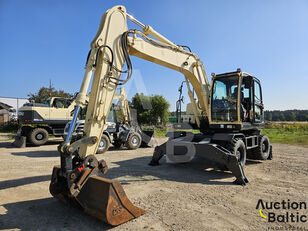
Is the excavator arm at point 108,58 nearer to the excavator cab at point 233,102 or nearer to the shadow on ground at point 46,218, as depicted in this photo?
the shadow on ground at point 46,218

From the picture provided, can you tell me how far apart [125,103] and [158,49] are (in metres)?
7.09

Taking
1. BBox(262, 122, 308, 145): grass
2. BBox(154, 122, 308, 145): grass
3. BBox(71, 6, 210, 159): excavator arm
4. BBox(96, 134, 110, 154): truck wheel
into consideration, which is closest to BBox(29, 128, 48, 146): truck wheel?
BBox(96, 134, 110, 154): truck wheel

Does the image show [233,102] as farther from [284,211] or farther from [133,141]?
[133,141]

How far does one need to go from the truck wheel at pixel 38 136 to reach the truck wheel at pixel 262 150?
11456 mm

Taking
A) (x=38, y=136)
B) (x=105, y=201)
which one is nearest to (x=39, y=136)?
(x=38, y=136)

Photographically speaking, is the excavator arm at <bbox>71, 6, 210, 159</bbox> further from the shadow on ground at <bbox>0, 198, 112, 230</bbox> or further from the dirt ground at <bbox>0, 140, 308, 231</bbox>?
the dirt ground at <bbox>0, 140, 308, 231</bbox>

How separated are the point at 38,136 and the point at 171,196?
1095cm

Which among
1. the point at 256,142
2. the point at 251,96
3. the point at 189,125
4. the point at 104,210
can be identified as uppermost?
the point at 251,96

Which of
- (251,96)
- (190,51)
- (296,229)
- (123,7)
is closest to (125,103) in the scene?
(190,51)

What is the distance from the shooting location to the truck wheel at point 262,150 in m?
7.63

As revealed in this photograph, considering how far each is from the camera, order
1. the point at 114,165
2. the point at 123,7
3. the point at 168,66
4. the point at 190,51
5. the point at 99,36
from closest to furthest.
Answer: the point at 99,36
the point at 123,7
the point at 168,66
the point at 190,51
the point at 114,165

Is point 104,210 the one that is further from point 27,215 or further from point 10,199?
point 10,199

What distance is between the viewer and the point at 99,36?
4.06 meters

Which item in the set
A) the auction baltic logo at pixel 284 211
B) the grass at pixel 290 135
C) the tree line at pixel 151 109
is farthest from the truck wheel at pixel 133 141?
the tree line at pixel 151 109
